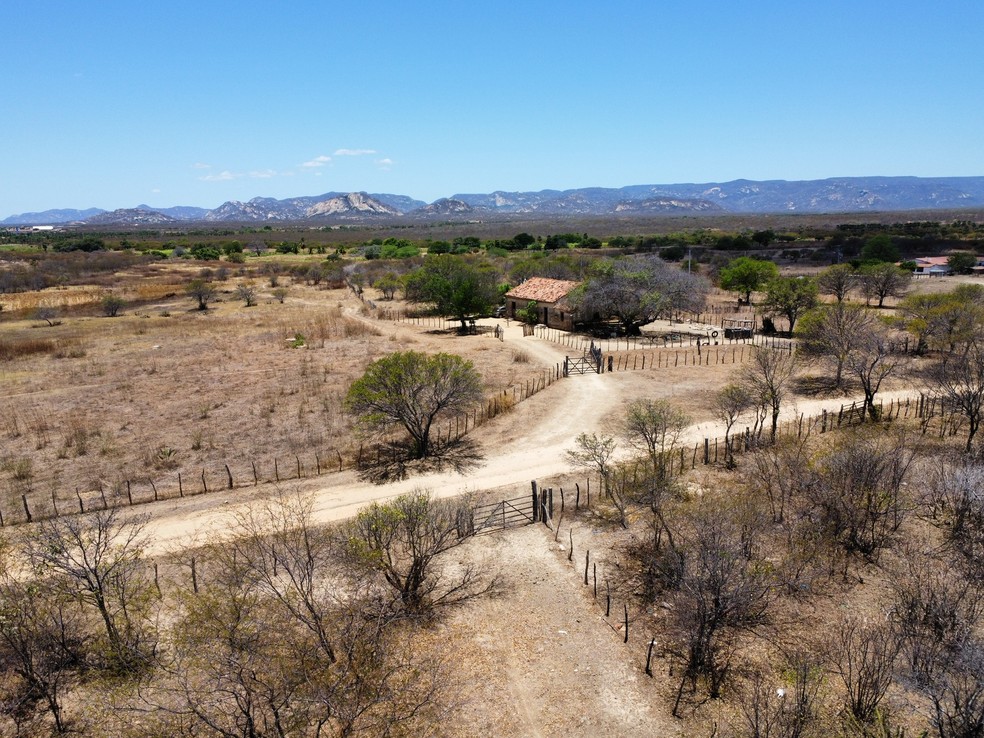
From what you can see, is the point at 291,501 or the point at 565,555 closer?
the point at 565,555

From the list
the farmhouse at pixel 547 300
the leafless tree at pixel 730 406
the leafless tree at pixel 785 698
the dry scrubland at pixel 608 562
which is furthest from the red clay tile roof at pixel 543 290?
the leafless tree at pixel 785 698

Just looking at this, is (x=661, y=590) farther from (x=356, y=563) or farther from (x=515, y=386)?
(x=515, y=386)

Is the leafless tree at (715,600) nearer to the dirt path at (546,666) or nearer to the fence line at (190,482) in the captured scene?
the dirt path at (546,666)

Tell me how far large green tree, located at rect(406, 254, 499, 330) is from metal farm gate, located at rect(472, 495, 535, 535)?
35454 mm

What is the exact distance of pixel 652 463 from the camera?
25062 mm

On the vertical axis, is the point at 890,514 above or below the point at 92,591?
below

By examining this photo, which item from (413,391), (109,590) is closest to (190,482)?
(109,590)

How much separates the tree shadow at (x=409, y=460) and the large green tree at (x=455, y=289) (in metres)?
28.3

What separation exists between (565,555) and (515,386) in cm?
1941

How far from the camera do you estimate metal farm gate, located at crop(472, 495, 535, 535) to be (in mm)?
21484

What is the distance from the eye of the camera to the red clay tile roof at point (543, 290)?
57.5 m

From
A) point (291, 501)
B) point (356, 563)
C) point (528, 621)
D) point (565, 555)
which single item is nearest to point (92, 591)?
point (356, 563)

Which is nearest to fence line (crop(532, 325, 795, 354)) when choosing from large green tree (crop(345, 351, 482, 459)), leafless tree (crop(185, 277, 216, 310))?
large green tree (crop(345, 351, 482, 459))

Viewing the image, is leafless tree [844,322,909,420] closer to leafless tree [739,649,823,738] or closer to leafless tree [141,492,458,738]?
leafless tree [739,649,823,738]
